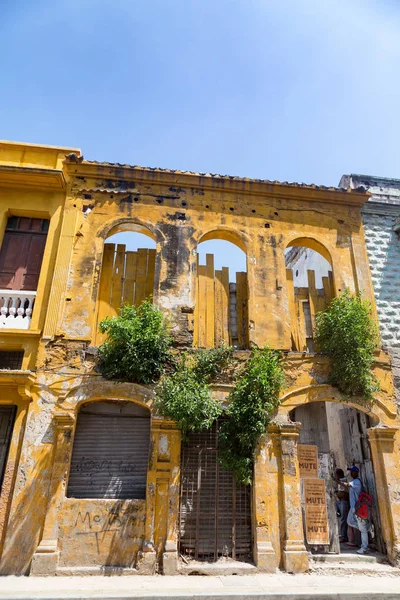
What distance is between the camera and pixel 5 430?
26.8 feet

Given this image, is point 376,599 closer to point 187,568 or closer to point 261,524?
point 261,524

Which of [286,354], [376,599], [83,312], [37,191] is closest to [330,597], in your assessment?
[376,599]

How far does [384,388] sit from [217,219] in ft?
17.7

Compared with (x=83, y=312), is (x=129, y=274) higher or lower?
higher

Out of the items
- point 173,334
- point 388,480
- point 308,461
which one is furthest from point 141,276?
point 388,480

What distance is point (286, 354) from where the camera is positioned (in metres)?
9.02

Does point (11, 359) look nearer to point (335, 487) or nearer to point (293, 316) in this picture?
point (293, 316)

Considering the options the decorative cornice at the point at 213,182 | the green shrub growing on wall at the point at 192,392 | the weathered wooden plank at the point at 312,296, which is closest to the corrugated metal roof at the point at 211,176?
the decorative cornice at the point at 213,182

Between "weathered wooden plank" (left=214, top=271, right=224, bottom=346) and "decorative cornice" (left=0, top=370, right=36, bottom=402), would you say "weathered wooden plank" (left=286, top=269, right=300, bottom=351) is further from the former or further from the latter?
"decorative cornice" (left=0, top=370, right=36, bottom=402)

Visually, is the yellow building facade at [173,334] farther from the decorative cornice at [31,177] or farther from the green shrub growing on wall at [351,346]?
the green shrub growing on wall at [351,346]

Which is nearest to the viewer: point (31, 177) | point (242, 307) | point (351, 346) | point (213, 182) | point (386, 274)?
point (351, 346)

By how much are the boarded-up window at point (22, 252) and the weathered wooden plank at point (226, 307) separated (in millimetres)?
4300

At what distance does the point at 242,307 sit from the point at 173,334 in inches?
80.3

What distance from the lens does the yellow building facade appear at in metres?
7.36
